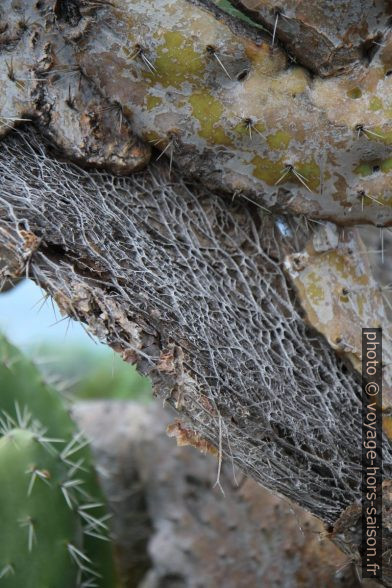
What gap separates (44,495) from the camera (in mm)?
1282

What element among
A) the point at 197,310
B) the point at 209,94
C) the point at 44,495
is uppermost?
the point at 209,94

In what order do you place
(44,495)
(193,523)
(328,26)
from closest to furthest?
1. (328,26)
2. (44,495)
3. (193,523)

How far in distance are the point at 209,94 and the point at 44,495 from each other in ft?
2.60

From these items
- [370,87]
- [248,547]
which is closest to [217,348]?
[370,87]

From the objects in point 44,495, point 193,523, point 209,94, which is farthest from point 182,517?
point 209,94

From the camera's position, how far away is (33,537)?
1.24 metres

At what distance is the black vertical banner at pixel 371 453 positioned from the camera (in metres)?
1.05

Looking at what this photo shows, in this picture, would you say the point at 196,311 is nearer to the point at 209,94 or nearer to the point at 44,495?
the point at 209,94

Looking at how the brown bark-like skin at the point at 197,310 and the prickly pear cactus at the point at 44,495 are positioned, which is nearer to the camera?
the brown bark-like skin at the point at 197,310

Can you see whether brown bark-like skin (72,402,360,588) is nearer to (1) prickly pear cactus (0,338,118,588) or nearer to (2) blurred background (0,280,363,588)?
(2) blurred background (0,280,363,588)

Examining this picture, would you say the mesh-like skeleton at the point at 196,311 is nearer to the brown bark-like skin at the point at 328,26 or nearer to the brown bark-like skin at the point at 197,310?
the brown bark-like skin at the point at 197,310

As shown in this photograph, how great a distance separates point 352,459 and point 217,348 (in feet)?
0.93

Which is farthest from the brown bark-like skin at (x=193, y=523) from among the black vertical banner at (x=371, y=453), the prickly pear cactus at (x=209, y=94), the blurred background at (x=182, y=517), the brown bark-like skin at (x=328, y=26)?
the brown bark-like skin at (x=328, y=26)

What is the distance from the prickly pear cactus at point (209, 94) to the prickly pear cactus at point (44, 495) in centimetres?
59
